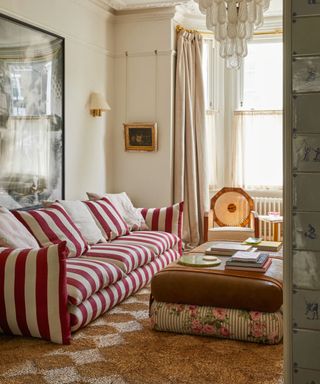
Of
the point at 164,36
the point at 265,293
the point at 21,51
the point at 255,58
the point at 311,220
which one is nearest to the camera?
the point at 311,220

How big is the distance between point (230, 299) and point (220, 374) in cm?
58

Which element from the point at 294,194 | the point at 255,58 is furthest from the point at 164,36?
the point at 294,194

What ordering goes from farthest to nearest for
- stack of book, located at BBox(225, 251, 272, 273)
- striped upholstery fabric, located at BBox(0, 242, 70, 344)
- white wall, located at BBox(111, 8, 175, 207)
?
white wall, located at BBox(111, 8, 175, 207) < stack of book, located at BBox(225, 251, 272, 273) < striped upholstery fabric, located at BBox(0, 242, 70, 344)

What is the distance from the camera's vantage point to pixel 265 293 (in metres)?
3.07

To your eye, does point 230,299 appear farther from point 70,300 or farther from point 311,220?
point 311,220

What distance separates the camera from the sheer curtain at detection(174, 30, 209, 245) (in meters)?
6.23

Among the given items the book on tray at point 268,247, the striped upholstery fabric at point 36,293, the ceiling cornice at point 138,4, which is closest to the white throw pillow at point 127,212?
the book on tray at point 268,247

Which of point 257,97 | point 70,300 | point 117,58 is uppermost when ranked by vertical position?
point 117,58

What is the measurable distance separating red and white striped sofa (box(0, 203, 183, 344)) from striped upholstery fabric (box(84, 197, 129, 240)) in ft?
1.60

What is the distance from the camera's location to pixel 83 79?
5.51 metres

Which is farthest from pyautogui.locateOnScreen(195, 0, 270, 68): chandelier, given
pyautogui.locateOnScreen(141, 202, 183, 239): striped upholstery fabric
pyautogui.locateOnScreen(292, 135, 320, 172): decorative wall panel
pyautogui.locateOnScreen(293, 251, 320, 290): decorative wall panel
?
pyautogui.locateOnScreen(293, 251, 320, 290): decorative wall panel

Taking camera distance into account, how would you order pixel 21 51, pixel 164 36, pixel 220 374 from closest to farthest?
pixel 220 374, pixel 21 51, pixel 164 36

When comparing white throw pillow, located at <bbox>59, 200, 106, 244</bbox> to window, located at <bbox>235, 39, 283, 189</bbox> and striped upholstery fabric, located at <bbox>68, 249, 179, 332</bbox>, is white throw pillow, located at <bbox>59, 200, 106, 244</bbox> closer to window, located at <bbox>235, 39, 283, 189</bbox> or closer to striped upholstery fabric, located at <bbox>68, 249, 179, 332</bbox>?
striped upholstery fabric, located at <bbox>68, 249, 179, 332</bbox>

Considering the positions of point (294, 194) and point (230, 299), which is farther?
point (230, 299)
